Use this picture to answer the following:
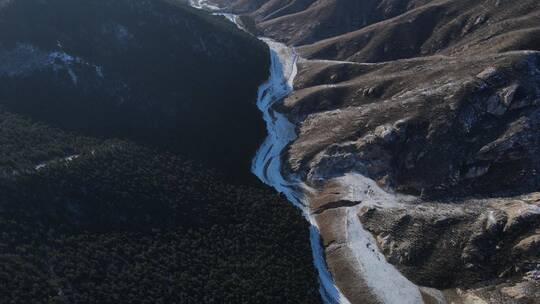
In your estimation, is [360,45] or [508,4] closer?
[508,4]

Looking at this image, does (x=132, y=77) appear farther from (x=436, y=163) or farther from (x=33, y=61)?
(x=436, y=163)

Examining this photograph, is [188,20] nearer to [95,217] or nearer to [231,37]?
[231,37]

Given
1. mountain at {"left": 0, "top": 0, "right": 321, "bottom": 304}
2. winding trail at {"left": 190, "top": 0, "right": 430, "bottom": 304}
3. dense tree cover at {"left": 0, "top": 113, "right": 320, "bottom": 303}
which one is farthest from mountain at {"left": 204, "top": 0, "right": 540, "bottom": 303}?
dense tree cover at {"left": 0, "top": 113, "right": 320, "bottom": 303}

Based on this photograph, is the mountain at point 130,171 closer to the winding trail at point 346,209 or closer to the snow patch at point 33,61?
the snow patch at point 33,61

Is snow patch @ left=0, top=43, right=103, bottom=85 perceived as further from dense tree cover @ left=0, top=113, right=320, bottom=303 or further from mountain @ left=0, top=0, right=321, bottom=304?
dense tree cover @ left=0, top=113, right=320, bottom=303

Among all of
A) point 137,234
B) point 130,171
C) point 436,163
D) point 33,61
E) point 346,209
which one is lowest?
point 137,234

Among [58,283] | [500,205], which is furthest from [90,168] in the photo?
[500,205]

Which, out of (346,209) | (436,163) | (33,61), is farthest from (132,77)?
(436,163)
